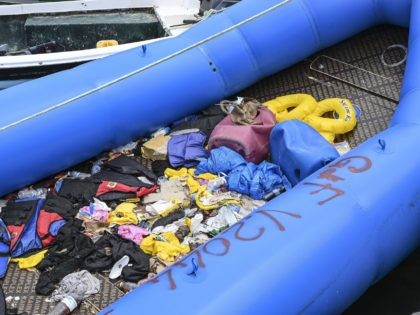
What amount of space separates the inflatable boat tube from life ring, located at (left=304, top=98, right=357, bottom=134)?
0.46m

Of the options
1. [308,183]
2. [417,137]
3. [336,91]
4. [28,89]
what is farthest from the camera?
[336,91]

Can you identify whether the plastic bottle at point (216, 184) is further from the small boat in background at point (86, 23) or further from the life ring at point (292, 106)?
the small boat in background at point (86, 23)

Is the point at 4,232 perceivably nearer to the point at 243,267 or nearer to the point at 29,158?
the point at 29,158

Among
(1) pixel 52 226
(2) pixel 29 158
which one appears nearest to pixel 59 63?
(2) pixel 29 158

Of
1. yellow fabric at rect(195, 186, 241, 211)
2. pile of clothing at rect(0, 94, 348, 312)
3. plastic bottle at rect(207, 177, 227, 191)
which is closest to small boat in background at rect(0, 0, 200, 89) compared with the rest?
pile of clothing at rect(0, 94, 348, 312)

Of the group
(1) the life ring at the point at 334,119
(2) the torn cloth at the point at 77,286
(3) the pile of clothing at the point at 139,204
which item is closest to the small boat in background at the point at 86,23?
(3) the pile of clothing at the point at 139,204

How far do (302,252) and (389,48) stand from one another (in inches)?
106

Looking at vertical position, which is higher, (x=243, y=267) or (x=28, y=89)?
(x=28, y=89)

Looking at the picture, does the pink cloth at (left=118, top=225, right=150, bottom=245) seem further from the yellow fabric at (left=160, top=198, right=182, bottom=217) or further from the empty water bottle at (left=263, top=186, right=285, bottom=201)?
the empty water bottle at (left=263, top=186, right=285, bottom=201)

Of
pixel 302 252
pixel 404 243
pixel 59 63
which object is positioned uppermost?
pixel 59 63

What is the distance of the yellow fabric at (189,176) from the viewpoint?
367 centimetres

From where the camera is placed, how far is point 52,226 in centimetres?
343

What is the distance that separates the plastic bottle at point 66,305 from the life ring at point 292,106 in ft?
6.24

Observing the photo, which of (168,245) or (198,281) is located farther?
(168,245)
